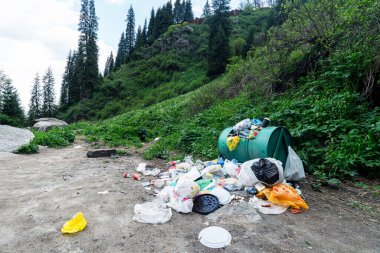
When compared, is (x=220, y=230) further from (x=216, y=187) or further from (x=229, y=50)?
(x=229, y=50)

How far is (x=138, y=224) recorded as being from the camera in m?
2.46

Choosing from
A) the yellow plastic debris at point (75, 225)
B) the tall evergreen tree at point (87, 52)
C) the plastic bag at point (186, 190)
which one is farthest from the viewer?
the tall evergreen tree at point (87, 52)

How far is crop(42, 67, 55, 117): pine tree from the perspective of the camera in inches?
1854

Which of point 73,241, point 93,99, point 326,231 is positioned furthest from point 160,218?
point 93,99

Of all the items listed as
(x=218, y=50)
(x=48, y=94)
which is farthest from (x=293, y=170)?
Result: (x=48, y=94)

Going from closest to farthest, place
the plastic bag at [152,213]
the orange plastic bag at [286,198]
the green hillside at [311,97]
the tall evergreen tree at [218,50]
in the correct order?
the plastic bag at [152,213], the orange plastic bag at [286,198], the green hillside at [311,97], the tall evergreen tree at [218,50]

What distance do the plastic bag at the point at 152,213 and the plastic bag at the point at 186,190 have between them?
0.24 metres

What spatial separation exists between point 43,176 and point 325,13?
8356 millimetres

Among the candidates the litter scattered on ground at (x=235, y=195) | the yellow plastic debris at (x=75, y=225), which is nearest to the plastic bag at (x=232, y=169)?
the litter scattered on ground at (x=235, y=195)

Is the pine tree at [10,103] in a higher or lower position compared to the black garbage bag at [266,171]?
higher

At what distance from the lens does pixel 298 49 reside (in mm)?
7469

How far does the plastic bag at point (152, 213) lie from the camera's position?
2525 millimetres

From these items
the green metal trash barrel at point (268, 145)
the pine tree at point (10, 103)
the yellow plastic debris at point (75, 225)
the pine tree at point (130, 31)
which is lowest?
Answer: the yellow plastic debris at point (75, 225)

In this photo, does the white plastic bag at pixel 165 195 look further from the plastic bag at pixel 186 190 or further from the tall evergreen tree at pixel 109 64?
the tall evergreen tree at pixel 109 64
